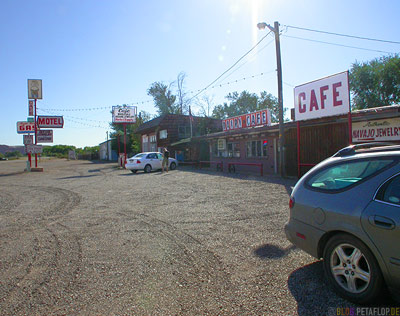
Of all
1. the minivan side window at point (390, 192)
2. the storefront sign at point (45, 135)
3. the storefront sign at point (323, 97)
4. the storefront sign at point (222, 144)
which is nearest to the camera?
the minivan side window at point (390, 192)

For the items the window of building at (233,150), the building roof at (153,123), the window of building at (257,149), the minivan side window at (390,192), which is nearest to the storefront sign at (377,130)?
the window of building at (257,149)

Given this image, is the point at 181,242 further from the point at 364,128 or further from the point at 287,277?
the point at 364,128

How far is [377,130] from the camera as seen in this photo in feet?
38.0

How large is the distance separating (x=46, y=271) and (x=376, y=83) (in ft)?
116

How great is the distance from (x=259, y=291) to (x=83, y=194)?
9.10 metres

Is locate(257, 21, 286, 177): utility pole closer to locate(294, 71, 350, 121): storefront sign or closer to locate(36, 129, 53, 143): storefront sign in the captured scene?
locate(294, 71, 350, 121): storefront sign

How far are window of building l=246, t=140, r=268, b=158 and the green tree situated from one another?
2036 centimetres

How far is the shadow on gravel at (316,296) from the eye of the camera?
272cm

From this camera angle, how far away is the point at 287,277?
3457mm

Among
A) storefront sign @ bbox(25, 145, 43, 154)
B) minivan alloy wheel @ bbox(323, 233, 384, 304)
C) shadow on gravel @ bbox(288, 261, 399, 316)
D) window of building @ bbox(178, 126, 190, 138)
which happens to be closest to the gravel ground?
shadow on gravel @ bbox(288, 261, 399, 316)

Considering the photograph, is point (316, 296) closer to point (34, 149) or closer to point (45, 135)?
point (34, 149)

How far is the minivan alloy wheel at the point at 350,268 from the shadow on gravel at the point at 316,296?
17 centimetres

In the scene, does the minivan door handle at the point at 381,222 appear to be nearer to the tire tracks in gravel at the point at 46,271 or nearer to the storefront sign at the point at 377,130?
the tire tracks in gravel at the point at 46,271

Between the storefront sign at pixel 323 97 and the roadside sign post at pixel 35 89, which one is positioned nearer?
the storefront sign at pixel 323 97
